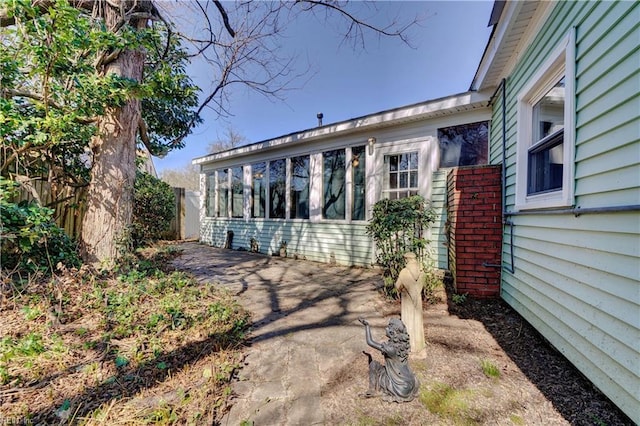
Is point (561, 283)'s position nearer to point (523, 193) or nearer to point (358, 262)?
point (523, 193)

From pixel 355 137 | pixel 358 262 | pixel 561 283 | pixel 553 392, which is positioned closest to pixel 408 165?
pixel 355 137

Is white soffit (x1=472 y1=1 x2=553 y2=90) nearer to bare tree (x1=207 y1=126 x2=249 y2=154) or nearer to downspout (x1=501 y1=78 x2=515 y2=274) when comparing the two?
downspout (x1=501 y1=78 x2=515 y2=274)

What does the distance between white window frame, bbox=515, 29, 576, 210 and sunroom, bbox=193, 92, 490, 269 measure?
142 cm

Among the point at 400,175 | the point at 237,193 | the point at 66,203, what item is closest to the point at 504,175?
the point at 400,175

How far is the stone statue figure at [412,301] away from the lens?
220 cm

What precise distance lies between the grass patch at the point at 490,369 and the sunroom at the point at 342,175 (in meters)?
2.86

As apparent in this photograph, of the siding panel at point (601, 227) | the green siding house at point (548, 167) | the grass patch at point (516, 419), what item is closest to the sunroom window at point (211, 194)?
the green siding house at point (548, 167)

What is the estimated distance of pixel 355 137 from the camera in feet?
19.5

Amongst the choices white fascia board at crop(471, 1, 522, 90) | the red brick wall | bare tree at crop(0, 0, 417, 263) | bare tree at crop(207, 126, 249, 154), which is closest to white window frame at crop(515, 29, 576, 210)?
the red brick wall

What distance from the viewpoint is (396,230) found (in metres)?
3.73

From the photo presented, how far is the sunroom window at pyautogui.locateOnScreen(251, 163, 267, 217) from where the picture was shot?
8016 mm

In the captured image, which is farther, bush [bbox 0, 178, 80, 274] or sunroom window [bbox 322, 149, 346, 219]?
sunroom window [bbox 322, 149, 346, 219]

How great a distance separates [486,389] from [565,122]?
86.7 inches

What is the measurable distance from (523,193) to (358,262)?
11.5 feet
